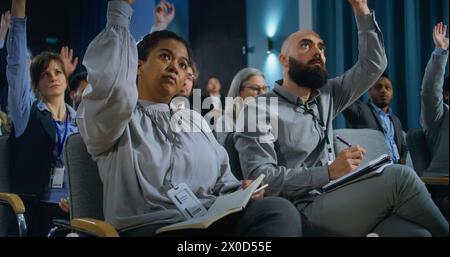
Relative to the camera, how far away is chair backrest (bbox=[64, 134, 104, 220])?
140 centimetres

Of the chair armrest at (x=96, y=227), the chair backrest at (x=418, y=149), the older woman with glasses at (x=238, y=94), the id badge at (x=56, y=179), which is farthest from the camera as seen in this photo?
the id badge at (x=56, y=179)

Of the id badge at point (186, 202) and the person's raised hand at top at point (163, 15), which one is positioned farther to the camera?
the person's raised hand at top at point (163, 15)

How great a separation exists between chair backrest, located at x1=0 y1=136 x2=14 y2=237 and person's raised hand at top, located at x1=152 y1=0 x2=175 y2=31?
0.65 meters

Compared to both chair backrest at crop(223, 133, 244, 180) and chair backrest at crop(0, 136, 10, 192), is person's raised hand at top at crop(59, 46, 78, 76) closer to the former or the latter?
chair backrest at crop(0, 136, 10, 192)

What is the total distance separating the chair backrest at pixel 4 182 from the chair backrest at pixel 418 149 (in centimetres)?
129

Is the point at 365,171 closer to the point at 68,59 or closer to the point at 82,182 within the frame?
the point at 82,182

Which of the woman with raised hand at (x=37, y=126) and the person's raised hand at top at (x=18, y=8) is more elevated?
the person's raised hand at top at (x=18, y=8)

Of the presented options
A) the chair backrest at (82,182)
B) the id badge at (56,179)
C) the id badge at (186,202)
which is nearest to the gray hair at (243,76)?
the id badge at (186,202)

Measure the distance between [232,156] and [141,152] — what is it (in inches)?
12.5

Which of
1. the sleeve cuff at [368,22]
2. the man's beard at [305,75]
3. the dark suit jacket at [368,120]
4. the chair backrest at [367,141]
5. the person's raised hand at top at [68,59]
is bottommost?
the chair backrest at [367,141]

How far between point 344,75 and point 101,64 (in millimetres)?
724

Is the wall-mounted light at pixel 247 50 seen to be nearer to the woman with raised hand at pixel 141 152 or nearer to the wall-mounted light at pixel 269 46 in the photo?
the wall-mounted light at pixel 269 46

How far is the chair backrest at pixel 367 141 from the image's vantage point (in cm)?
151

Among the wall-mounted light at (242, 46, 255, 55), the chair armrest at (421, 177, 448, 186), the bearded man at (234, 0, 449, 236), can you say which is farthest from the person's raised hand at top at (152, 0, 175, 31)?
the chair armrest at (421, 177, 448, 186)
